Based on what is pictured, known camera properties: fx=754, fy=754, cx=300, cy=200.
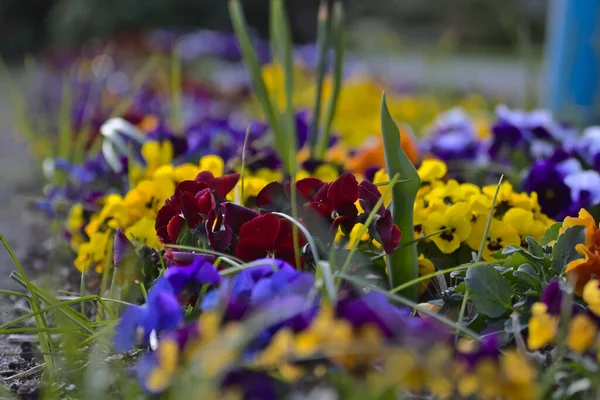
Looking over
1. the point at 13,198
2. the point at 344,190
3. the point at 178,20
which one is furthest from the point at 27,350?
the point at 178,20

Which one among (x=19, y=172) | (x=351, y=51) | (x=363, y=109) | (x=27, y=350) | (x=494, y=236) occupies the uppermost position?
(x=494, y=236)

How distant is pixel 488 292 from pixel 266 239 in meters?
0.31

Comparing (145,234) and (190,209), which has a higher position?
(190,209)

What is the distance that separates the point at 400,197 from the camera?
1.11 metres

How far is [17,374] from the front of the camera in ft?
3.63

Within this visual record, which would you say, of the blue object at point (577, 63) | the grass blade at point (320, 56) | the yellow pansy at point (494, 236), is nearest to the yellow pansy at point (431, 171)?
the yellow pansy at point (494, 236)

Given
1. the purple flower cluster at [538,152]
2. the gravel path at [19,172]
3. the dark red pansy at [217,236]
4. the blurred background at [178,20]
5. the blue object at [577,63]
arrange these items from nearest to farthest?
the dark red pansy at [217,236], the purple flower cluster at [538,152], the gravel path at [19,172], the blue object at [577,63], the blurred background at [178,20]

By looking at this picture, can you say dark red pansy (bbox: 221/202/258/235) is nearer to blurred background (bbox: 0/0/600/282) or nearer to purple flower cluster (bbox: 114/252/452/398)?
purple flower cluster (bbox: 114/252/452/398)

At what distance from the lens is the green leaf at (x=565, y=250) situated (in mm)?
1006

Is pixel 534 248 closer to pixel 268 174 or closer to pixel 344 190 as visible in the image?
pixel 344 190

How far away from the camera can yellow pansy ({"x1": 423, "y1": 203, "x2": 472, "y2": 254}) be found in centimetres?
120

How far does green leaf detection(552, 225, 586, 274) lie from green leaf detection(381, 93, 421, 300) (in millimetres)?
210

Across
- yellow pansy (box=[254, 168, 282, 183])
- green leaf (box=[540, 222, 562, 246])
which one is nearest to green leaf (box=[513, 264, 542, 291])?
green leaf (box=[540, 222, 562, 246])

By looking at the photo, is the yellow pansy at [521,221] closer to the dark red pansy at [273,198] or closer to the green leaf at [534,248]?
the green leaf at [534,248]
